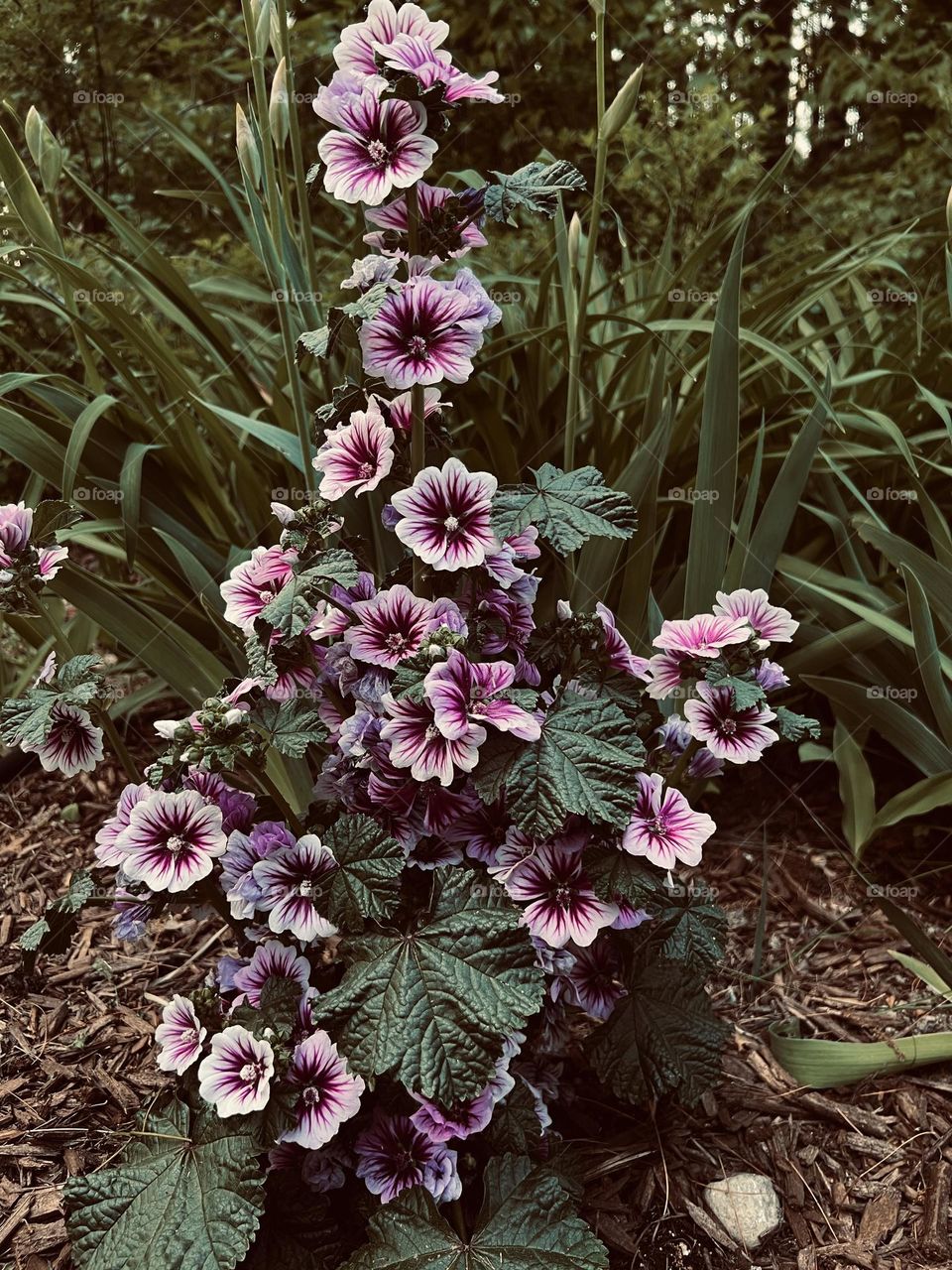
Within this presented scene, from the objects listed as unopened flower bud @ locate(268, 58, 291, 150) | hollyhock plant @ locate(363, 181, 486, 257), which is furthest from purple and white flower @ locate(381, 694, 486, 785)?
unopened flower bud @ locate(268, 58, 291, 150)

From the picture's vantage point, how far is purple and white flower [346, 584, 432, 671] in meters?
1.01

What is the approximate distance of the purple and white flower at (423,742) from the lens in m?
0.95

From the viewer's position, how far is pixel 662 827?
101 cm

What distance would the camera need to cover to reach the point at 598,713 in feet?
3.28

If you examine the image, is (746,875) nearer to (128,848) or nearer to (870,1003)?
(870,1003)

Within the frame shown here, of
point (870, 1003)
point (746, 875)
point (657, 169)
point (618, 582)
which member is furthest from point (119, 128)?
point (870, 1003)

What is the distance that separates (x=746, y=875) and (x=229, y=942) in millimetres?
810

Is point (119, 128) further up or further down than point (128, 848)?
further up

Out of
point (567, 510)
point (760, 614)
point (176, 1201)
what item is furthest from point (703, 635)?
point (176, 1201)

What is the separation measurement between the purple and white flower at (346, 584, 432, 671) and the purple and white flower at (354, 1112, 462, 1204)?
0.45 m

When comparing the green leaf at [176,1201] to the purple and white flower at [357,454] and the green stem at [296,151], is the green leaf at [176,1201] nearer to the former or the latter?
the purple and white flower at [357,454]

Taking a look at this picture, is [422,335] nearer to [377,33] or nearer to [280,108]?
[377,33]

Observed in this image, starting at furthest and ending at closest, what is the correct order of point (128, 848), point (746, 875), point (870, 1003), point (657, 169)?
point (657, 169) → point (746, 875) → point (870, 1003) → point (128, 848)

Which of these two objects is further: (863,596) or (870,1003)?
(863,596)
